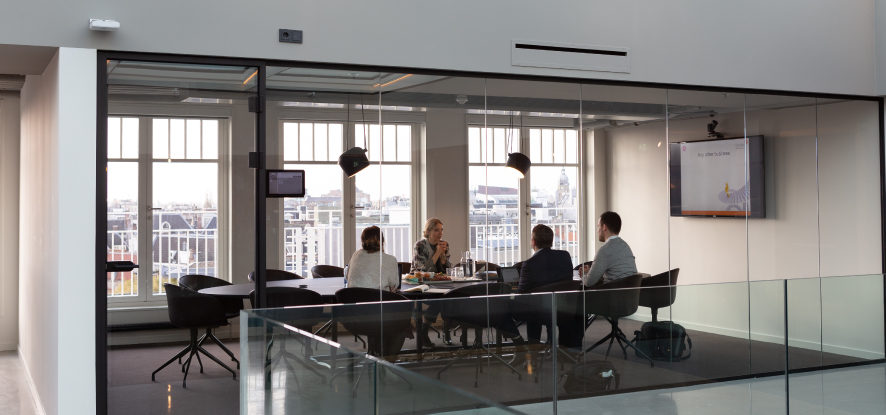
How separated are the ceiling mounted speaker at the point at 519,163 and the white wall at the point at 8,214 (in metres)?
5.76

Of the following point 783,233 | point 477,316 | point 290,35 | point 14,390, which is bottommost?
point 14,390

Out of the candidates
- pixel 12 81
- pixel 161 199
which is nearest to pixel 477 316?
pixel 161 199

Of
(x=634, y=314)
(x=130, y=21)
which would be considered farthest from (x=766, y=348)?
(x=130, y=21)

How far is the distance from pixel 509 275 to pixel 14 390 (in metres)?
4.42

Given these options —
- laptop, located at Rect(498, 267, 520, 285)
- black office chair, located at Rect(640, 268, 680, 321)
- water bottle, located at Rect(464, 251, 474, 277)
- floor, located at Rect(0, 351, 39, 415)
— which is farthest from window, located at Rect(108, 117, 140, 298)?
black office chair, located at Rect(640, 268, 680, 321)

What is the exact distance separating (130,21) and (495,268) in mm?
3043

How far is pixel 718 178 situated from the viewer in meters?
6.41

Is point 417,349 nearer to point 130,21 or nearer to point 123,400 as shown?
point 123,400

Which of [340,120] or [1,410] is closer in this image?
[340,120]

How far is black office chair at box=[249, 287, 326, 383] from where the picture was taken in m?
3.45

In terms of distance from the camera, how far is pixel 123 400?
15.0ft

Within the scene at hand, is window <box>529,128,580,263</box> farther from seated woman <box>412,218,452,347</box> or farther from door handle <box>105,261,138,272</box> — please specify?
door handle <box>105,261,138,272</box>

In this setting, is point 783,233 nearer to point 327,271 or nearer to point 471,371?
point 471,371

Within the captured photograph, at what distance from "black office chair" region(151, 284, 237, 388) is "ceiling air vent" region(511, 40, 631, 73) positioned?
2.81m
